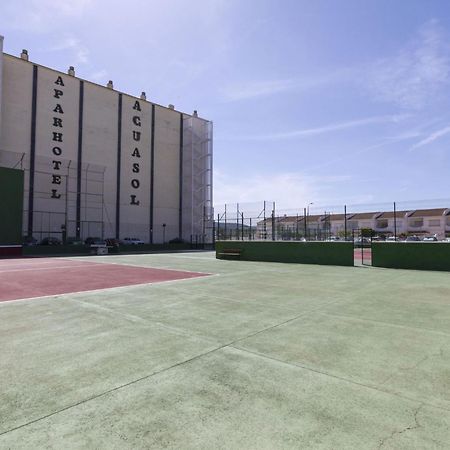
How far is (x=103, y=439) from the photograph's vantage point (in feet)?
8.99

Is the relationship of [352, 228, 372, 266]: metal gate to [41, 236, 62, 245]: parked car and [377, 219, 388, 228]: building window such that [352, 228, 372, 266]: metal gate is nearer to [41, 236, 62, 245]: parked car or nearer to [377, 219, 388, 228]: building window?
[41, 236, 62, 245]: parked car

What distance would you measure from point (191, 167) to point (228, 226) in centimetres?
1785

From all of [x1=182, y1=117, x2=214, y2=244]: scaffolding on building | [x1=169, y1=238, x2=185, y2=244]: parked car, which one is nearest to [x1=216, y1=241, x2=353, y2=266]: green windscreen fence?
[x1=169, y1=238, x2=185, y2=244]: parked car

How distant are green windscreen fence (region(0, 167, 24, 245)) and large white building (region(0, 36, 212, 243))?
9.24 m

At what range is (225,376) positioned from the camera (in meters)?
3.92

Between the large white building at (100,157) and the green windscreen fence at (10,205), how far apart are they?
9236 millimetres

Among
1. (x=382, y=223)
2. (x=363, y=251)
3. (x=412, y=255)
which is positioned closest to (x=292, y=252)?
(x=412, y=255)

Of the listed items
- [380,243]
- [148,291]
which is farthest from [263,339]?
[380,243]

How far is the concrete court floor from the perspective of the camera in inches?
111

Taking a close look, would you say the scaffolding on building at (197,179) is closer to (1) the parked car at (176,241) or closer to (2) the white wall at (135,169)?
(1) the parked car at (176,241)

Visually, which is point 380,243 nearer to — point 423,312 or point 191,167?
point 423,312

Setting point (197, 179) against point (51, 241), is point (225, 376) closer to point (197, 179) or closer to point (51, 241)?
point (51, 241)

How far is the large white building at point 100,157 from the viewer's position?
38.2 m

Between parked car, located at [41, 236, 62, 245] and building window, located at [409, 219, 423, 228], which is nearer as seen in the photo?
parked car, located at [41, 236, 62, 245]
